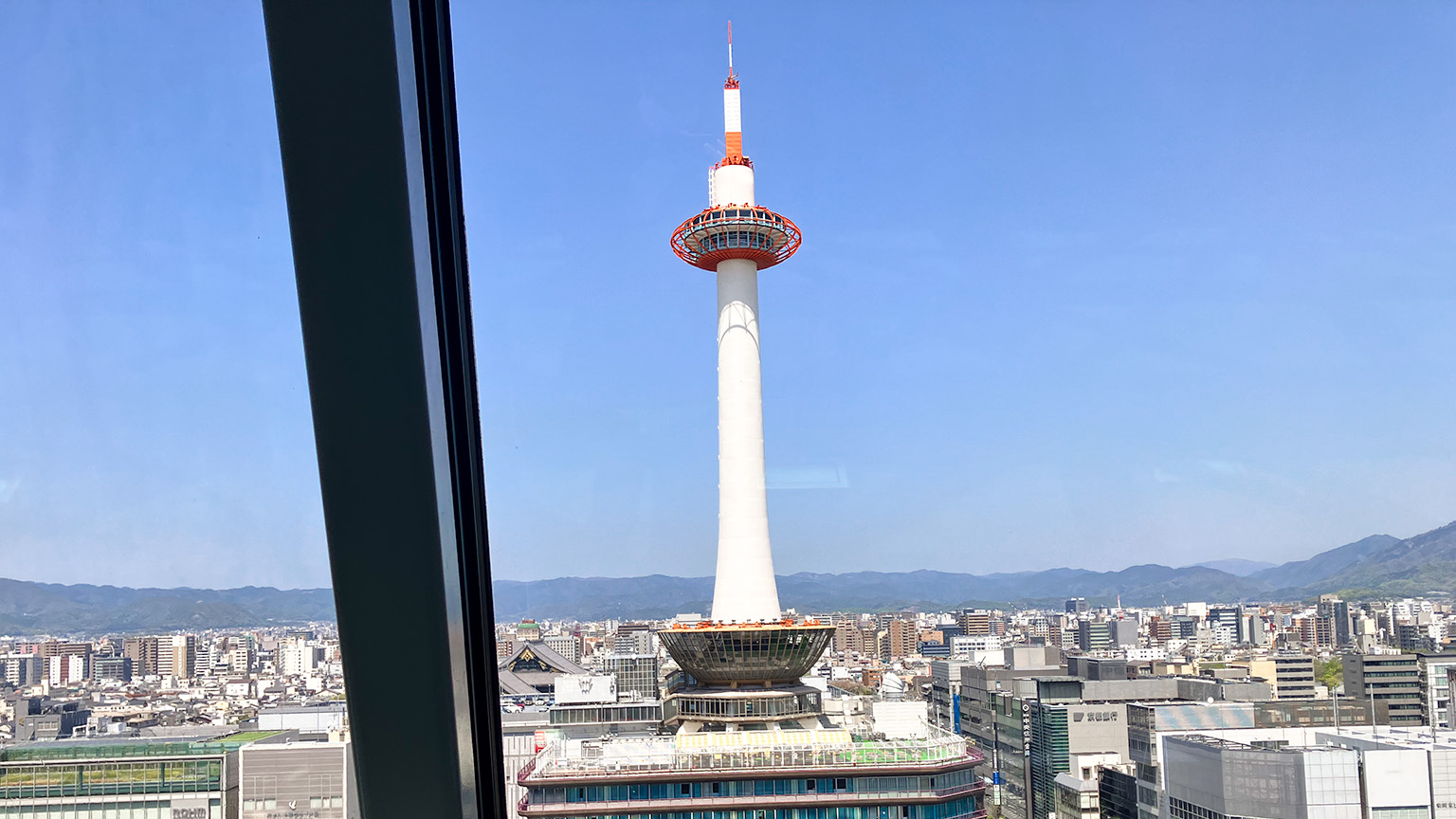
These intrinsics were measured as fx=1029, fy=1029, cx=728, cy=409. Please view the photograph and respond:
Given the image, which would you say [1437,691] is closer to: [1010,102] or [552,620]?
[1010,102]

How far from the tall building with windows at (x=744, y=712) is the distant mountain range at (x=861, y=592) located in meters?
4.20

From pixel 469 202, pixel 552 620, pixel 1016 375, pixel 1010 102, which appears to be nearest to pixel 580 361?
pixel 552 620

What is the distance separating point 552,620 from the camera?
1.97m

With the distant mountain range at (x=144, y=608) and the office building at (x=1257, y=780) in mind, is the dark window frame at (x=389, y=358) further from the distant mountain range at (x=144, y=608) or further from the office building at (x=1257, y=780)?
the office building at (x=1257, y=780)

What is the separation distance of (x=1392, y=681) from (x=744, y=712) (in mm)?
9884

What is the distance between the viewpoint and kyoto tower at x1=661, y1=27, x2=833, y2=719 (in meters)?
10.9

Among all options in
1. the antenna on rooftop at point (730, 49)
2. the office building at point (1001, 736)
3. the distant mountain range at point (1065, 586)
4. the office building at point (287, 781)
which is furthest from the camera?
the office building at point (1001, 736)

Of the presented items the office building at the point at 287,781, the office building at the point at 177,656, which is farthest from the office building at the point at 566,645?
the office building at the point at 177,656

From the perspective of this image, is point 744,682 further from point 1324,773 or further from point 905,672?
point 1324,773

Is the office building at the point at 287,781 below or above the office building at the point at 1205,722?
above

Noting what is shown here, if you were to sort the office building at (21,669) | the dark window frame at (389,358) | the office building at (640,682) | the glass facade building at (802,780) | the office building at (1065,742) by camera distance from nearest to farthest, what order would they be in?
the dark window frame at (389,358) < the office building at (21,669) < the office building at (1065,742) < the office building at (640,682) < the glass facade building at (802,780)

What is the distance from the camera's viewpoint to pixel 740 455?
11.6m

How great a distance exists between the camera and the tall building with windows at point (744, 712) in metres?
8.93

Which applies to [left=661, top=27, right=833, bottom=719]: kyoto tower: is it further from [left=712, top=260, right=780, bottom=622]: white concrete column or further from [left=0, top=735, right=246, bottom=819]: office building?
[left=0, top=735, right=246, bottom=819]: office building
